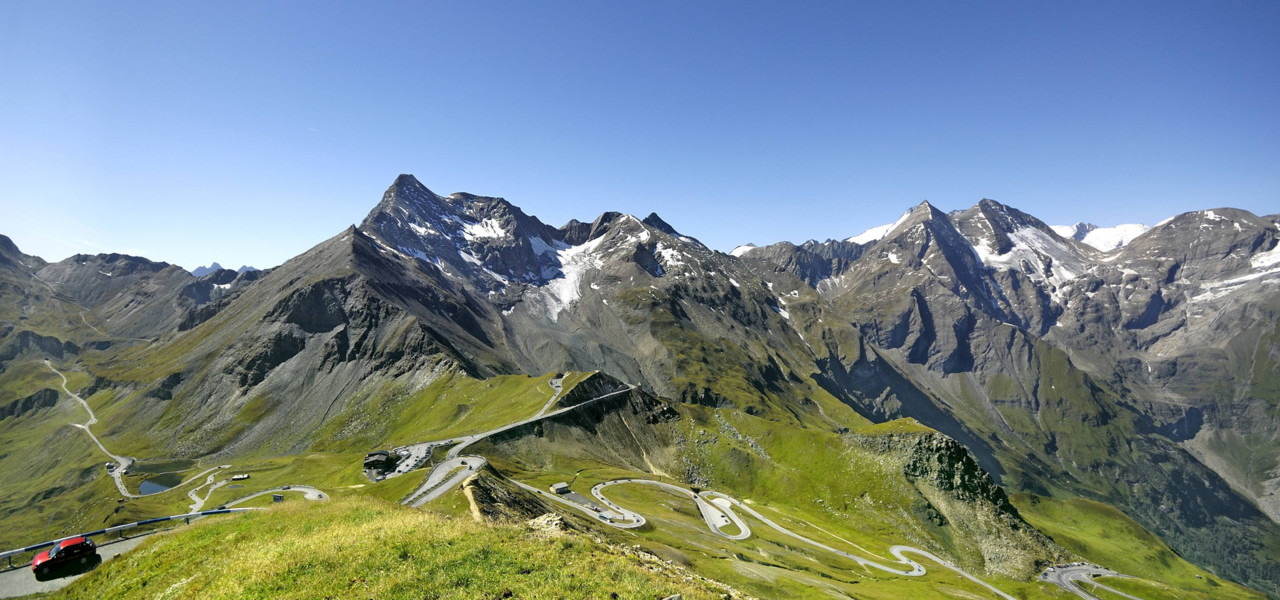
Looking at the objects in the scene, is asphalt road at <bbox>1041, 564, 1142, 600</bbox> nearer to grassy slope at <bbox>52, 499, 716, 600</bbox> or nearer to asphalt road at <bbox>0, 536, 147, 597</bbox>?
grassy slope at <bbox>52, 499, 716, 600</bbox>

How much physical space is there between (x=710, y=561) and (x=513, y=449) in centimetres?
7654

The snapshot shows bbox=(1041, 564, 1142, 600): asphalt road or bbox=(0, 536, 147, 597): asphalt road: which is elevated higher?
bbox=(0, 536, 147, 597): asphalt road

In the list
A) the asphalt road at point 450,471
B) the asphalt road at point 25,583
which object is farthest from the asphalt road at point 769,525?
the asphalt road at point 25,583

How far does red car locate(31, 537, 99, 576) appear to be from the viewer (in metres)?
33.8

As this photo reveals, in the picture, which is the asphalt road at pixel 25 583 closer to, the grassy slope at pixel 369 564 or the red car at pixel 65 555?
the red car at pixel 65 555

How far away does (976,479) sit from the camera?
15362 centimetres

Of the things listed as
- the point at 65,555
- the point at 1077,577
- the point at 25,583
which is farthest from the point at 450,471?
the point at 1077,577

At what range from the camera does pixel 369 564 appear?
26578 millimetres

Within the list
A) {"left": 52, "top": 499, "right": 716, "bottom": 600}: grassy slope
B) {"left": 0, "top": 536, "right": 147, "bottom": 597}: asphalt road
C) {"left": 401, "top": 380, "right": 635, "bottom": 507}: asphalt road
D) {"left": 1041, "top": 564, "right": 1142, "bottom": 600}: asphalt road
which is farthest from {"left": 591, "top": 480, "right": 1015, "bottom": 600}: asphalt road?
{"left": 0, "top": 536, "right": 147, "bottom": 597}: asphalt road

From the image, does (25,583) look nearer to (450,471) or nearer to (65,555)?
(65,555)

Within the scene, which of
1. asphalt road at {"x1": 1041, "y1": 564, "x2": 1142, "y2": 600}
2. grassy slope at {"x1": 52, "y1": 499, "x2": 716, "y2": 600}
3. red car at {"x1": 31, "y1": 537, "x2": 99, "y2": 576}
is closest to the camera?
grassy slope at {"x1": 52, "y1": 499, "x2": 716, "y2": 600}

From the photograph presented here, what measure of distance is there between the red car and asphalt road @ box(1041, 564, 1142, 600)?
185 m

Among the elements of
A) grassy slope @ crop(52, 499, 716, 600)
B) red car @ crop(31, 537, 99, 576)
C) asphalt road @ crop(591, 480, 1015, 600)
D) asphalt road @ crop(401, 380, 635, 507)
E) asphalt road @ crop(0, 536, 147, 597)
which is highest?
grassy slope @ crop(52, 499, 716, 600)

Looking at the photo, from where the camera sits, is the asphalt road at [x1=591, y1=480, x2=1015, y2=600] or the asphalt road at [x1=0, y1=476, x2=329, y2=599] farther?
the asphalt road at [x1=591, y1=480, x2=1015, y2=600]
